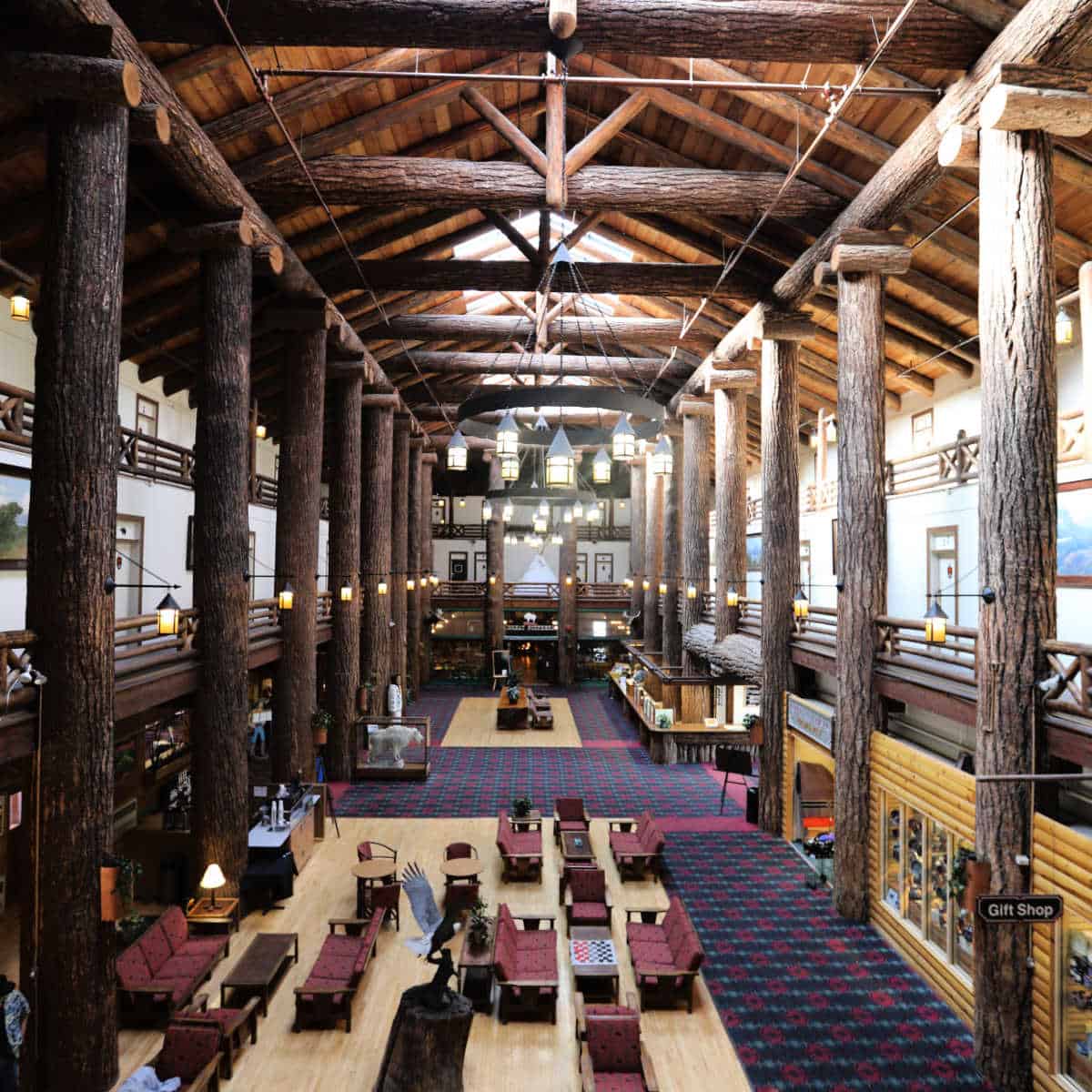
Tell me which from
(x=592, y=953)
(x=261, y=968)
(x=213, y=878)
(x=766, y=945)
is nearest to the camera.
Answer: (x=261, y=968)

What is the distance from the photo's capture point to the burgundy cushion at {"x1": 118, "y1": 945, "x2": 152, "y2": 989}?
7170mm

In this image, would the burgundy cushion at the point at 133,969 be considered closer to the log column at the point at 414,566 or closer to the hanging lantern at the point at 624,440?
the hanging lantern at the point at 624,440

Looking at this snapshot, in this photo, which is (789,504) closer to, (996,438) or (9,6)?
(996,438)

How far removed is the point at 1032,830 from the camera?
6164 mm

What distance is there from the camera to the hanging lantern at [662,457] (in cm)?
939

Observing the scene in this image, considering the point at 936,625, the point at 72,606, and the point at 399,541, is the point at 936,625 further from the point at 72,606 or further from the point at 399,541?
the point at 399,541

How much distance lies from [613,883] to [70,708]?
24.9ft

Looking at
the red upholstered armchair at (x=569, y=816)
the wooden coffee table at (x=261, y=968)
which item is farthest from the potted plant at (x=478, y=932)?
the red upholstered armchair at (x=569, y=816)

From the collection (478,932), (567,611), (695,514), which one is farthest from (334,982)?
(567,611)

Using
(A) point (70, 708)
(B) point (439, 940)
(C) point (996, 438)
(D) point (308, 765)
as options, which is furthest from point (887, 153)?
(D) point (308, 765)

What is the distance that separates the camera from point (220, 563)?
9.37 metres

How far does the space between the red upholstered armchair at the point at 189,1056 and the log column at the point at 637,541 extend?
21177 mm

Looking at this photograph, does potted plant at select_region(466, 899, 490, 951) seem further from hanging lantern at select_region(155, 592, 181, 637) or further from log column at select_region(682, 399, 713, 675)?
log column at select_region(682, 399, 713, 675)

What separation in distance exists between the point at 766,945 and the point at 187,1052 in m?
6.11
